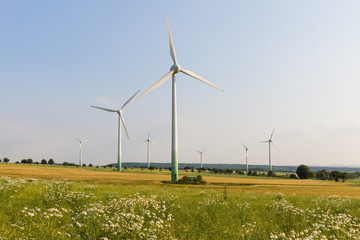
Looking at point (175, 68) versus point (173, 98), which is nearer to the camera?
point (173, 98)

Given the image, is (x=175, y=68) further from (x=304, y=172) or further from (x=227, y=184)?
(x=304, y=172)

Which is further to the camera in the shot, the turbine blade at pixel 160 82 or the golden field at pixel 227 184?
the turbine blade at pixel 160 82

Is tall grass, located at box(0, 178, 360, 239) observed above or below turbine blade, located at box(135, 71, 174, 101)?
below

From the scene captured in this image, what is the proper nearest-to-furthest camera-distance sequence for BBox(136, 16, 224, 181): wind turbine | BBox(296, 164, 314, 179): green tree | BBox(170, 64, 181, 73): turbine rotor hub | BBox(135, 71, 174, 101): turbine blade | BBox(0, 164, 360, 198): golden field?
BBox(0, 164, 360, 198): golden field
BBox(135, 71, 174, 101): turbine blade
BBox(136, 16, 224, 181): wind turbine
BBox(170, 64, 181, 73): turbine rotor hub
BBox(296, 164, 314, 179): green tree

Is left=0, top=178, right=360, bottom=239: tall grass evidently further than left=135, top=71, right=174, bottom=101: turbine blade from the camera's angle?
No

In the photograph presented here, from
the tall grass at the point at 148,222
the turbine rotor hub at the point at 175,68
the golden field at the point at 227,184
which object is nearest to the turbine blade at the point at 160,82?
the turbine rotor hub at the point at 175,68

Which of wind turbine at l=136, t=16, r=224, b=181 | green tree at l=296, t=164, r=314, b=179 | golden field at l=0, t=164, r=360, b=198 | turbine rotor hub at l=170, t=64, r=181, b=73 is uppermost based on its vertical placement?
turbine rotor hub at l=170, t=64, r=181, b=73

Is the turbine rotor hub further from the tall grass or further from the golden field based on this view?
the tall grass

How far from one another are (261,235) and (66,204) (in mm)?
11349

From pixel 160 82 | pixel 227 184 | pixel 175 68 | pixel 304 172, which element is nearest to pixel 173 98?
pixel 160 82

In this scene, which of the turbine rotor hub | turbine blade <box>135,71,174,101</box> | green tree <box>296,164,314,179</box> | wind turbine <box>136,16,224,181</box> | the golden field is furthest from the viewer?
green tree <box>296,164,314,179</box>

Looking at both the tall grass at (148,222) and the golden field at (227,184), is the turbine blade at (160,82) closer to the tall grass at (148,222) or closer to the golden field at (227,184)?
the golden field at (227,184)

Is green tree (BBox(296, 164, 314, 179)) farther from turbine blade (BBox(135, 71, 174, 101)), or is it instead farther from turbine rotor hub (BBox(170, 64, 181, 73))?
turbine blade (BBox(135, 71, 174, 101))

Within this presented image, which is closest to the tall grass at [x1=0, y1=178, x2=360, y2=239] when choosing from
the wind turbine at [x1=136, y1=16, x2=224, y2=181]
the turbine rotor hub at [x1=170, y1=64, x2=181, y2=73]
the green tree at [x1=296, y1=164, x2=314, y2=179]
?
the wind turbine at [x1=136, y1=16, x2=224, y2=181]
